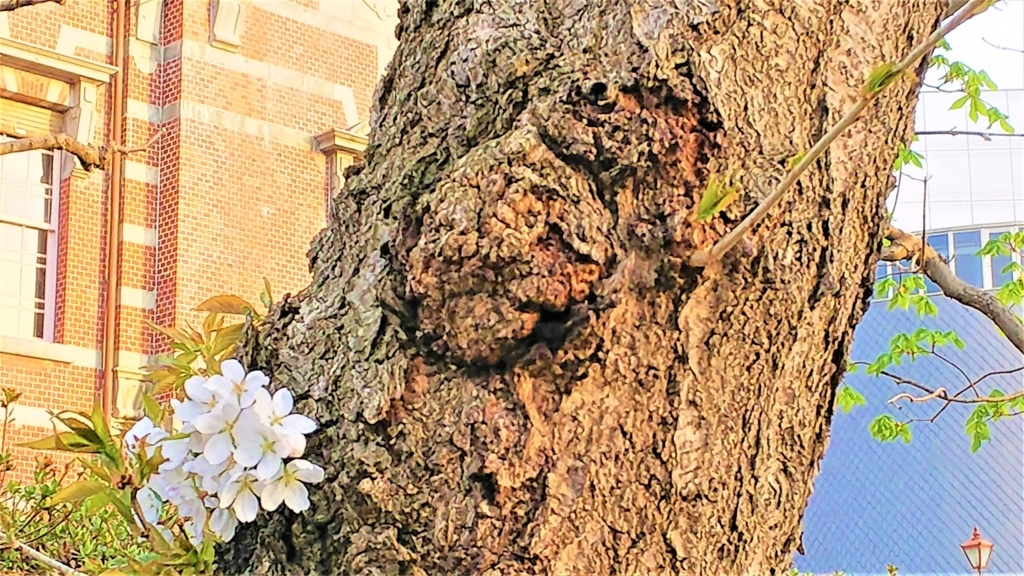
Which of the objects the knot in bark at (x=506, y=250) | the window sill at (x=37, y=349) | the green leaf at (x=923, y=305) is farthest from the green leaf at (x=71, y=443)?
the window sill at (x=37, y=349)

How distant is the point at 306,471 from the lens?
98 cm

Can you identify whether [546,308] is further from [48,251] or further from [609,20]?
[48,251]

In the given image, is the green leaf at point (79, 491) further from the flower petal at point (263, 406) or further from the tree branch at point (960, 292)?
the tree branch at point (960, 292)

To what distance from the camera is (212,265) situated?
8.57 meters

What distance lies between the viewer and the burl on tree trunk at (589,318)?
978 mm

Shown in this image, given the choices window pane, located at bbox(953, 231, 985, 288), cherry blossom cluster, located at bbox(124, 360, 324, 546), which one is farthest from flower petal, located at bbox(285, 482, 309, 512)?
window pane, located at bbox(953, 231, 985, 288)

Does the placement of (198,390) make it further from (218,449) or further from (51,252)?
(51,252)

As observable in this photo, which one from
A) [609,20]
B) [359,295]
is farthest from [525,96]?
[359,295]

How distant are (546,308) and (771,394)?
201mm

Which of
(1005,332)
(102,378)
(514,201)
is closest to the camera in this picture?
(514,201)

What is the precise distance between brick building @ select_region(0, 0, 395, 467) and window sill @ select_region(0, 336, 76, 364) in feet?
0.03

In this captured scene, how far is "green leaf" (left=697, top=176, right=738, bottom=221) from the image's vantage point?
916 millimetres

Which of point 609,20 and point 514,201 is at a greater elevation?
point 609,20

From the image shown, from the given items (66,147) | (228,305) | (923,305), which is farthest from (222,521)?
(923,305)
